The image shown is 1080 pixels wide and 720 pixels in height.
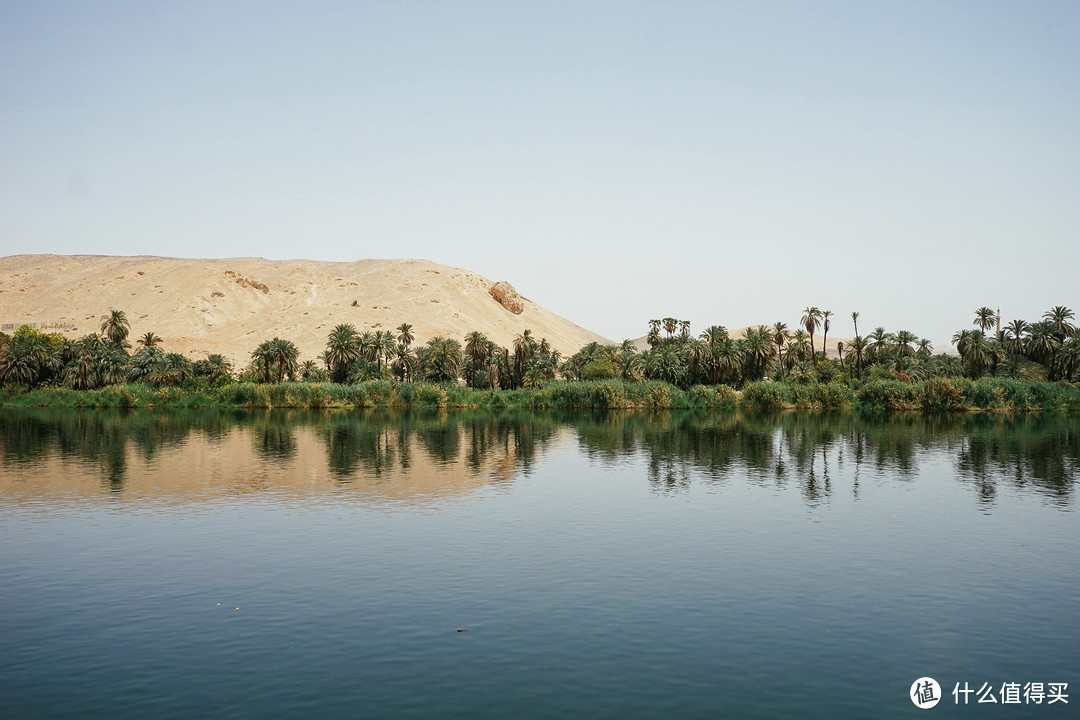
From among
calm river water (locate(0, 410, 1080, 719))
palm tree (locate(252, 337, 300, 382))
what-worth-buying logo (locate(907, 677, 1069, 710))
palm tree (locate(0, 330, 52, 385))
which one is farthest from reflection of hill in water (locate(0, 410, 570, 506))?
palm tree (locate(252, 337, 300, 382))

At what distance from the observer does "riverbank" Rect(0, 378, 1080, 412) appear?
341 feet

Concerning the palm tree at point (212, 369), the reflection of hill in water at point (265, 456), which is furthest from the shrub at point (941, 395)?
the palm tree at point (212, 369)

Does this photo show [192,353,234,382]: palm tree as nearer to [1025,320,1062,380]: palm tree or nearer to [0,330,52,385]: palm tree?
[0,330,52,385]: palm tree

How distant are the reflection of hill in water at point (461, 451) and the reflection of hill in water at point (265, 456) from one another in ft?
0.41

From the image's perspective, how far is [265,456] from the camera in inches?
2136

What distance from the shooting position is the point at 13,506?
113ft

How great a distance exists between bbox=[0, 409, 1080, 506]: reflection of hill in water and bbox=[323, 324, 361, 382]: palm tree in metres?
32.3

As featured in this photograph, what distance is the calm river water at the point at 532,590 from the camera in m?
15.5

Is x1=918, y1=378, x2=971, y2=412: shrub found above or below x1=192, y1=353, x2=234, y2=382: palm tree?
below

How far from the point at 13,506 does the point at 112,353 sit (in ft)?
313

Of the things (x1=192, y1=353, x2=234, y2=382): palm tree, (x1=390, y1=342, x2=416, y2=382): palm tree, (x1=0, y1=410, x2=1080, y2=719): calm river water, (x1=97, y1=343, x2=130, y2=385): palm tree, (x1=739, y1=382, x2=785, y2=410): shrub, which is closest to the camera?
(x1=0, y1=410, x2=1080, y2=719): calm river water

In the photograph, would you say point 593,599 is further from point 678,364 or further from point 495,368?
point 495,368

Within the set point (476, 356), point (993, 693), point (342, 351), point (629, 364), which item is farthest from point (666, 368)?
point (993, 693)

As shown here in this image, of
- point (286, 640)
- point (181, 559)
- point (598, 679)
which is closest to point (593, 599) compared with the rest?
point (598, 679)
